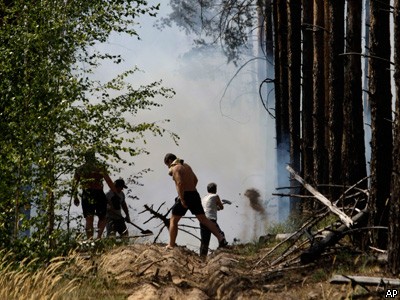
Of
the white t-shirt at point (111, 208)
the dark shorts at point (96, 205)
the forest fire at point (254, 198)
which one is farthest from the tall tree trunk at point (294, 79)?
the forest fire at point (254, 198)

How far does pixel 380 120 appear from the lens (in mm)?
13844

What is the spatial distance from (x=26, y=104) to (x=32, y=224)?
162cm

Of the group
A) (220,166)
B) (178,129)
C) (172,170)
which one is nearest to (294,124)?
(172,170)

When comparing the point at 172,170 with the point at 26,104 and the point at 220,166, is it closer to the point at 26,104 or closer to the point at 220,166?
the point at 26,104

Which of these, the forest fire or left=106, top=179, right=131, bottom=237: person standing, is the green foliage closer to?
left=106, top=179, right=131, bottom=237: person standing

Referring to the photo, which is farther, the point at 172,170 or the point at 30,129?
the point at 172,170

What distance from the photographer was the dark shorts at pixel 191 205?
18.3 metres

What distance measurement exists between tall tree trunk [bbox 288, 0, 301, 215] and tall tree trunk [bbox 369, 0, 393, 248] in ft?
35.0

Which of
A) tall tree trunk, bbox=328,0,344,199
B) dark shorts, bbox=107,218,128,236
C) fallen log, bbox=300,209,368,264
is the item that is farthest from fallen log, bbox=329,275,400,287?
dark shorts, bbox=107,218,128,236

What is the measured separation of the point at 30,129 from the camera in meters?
13.7

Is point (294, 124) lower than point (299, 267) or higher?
higher

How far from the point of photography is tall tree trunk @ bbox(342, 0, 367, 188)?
15.9 metres

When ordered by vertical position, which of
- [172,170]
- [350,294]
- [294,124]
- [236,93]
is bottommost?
[350,294]

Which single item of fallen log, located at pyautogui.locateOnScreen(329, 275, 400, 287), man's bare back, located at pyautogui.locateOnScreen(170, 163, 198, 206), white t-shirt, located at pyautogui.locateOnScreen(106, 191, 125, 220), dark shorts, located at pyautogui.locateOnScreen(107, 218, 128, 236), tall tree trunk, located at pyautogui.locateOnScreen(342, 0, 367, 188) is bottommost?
fallen log, located at pyautogui.locateOnScreen(329, 275, 400, 287)
